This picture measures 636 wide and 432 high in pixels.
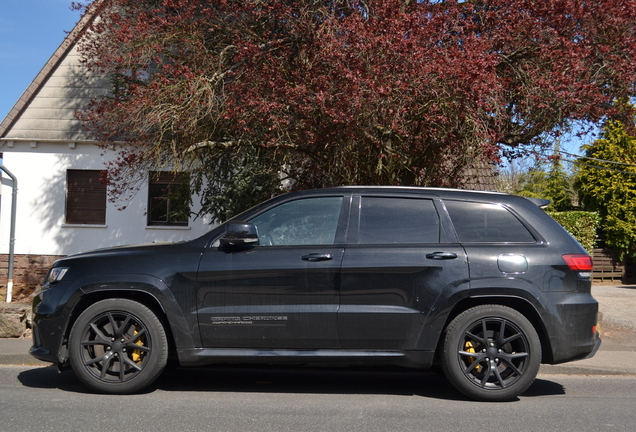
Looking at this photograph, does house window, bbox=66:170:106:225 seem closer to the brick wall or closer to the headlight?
the brick wall

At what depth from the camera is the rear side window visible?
5.38 m

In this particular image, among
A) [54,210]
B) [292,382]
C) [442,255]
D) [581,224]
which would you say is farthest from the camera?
[581,224]

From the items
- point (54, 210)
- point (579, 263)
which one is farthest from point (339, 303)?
point (54, 210)

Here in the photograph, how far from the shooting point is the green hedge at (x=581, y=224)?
18.1m

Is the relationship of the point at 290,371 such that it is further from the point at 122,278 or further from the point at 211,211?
the point at 211,211

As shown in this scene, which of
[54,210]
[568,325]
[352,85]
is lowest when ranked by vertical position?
[568,325]

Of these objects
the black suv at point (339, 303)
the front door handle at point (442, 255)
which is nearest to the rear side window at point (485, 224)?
the black suv at point (339, 303)

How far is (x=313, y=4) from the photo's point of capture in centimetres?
1034

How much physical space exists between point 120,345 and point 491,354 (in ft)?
10.3

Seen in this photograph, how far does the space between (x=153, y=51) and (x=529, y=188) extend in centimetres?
3103

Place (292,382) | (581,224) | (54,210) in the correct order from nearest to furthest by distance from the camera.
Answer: (292,382) → (54,210) → (581,224)

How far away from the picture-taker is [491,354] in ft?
17.1

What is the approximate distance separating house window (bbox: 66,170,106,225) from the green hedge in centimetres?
1266

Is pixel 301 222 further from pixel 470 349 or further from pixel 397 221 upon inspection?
pixel 470 349
